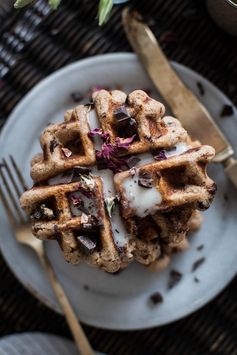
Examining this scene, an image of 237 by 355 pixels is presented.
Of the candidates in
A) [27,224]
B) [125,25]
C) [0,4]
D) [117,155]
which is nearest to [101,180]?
[117,155]

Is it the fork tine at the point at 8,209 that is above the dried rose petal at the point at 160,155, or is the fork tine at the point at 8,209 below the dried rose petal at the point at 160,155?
below

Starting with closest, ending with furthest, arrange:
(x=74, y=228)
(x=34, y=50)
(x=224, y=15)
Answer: (x=74, y=228)
(x=224, y=15)
(x=34, y=50)

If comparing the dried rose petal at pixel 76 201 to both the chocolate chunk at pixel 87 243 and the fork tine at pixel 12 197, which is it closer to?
the chocolate chunk at pixel 87 243

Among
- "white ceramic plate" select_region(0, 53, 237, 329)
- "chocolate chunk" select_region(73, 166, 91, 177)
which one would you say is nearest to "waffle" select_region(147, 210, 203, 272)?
"white ceramic plate" select_region(0, 53, 237, 329)

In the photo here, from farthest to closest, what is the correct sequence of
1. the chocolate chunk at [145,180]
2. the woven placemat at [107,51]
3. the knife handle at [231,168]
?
the woven placemat at [107,51]
the knife handle at [231,168]
the chocolate chunk at [145,180]

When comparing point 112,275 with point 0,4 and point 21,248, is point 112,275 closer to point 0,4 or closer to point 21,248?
point 21,248

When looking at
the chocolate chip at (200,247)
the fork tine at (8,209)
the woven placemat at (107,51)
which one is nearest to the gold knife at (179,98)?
the woven placemat at (107,51)

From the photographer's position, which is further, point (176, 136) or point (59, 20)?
point (59, 20)
